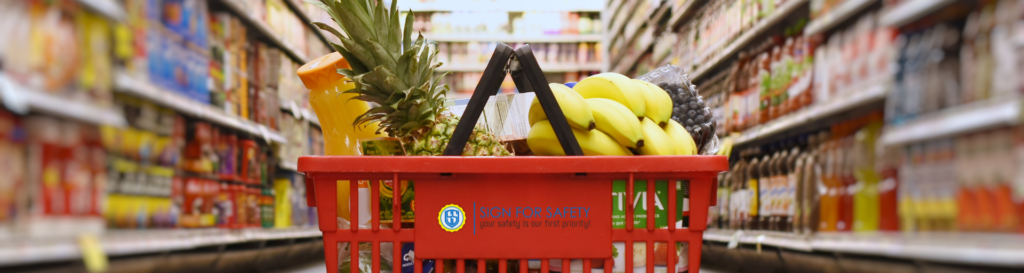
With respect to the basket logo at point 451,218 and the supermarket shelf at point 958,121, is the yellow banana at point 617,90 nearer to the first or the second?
the basket logo at point 451,218

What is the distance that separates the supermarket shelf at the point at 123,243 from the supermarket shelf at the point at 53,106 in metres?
0.27

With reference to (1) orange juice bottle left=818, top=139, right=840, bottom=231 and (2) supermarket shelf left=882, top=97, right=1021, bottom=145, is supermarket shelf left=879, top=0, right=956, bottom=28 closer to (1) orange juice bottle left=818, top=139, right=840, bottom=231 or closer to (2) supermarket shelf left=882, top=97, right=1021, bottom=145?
(2) supermarket shelf left=882, top=97, right=1021, bottom=145

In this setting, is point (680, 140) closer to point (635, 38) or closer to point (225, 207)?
point (225, 207)

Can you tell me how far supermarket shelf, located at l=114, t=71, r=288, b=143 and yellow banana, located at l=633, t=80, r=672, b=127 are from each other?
133 cm

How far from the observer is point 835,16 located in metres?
1.97

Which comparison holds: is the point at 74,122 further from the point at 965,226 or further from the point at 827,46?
the point at 827,46

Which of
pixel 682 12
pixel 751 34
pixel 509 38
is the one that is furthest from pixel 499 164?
A: pixel 509 38

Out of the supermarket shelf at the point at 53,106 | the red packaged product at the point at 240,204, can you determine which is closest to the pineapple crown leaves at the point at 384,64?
the supermarket shelf at the point at 53,106

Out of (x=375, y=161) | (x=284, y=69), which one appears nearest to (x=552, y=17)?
(x=284, y=69)

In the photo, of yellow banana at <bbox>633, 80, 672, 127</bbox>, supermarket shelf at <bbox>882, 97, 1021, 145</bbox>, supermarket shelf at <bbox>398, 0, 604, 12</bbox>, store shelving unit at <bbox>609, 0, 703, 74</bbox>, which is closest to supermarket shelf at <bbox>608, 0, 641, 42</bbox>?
store shelving unit at <bbox>609, 0, 703, 74</bbox>

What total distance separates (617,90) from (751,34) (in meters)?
1.69

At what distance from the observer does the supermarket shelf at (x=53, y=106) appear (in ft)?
4.14

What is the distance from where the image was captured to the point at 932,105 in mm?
1396

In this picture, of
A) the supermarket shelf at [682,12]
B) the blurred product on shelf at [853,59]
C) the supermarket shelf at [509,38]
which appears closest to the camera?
the blurred product on shelf at [853,59]
